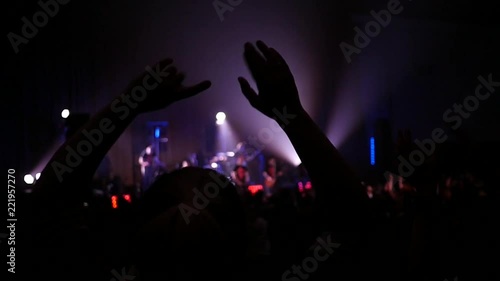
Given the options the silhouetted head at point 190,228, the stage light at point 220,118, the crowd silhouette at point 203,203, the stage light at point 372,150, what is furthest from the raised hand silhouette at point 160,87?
the stage light at point 220,118

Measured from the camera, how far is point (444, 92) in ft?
26.4

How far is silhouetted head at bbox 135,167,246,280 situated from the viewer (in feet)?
1.81

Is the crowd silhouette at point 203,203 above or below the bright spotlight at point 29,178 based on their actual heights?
below

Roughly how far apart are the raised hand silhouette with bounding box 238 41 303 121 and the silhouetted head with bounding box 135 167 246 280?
16cm

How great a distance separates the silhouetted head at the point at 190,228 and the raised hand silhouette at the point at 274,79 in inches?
6.3

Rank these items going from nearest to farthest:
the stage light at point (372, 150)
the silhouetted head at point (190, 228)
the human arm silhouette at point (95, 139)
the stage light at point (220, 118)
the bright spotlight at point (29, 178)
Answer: the silhouetted head at point (190, 228) → the human arm silhouette at point (95, 139) → the bright spotlight at point (29, 178) → the stage light at point (372, 150) → the stage light at point (220, 118)

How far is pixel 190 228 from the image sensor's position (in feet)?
1.83

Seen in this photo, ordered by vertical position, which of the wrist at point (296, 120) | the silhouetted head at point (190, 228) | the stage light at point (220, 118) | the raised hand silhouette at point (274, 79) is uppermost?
the stage light at point (220, 118)

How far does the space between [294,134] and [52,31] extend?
7.44m

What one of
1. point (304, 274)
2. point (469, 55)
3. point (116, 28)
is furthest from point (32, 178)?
point (469, 55)

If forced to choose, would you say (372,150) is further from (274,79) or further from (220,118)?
(274,79)

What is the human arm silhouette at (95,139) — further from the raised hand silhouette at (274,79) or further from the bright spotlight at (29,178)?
the bright spotlight at (29,178)

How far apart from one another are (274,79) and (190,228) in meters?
0.26

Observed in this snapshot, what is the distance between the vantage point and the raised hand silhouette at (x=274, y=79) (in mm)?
632
